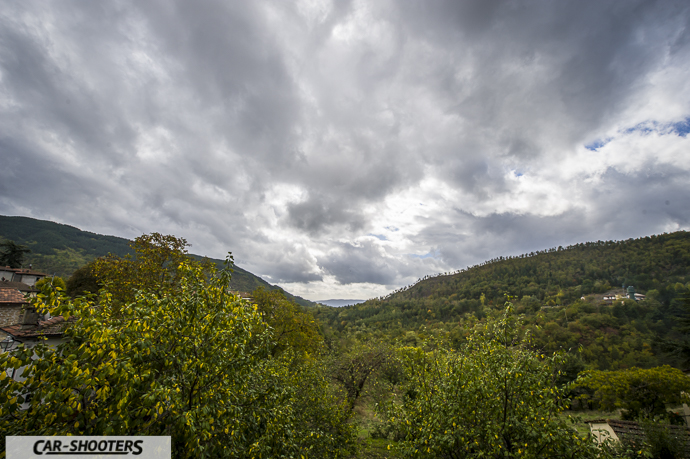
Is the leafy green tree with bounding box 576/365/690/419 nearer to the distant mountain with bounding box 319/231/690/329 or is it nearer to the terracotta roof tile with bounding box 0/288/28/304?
the terracotta roof tile with bounding box 0/288/28/304

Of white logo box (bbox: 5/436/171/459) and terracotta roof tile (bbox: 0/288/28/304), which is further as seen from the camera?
terracotta roof tile (bbox: 0/288/28/304)

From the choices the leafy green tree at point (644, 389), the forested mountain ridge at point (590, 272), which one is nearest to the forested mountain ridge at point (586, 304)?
the forested mountain ridge at point (590, 272)

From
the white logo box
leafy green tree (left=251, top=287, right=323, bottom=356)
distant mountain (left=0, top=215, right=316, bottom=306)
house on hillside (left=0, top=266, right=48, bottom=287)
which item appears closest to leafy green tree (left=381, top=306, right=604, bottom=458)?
the white logo box

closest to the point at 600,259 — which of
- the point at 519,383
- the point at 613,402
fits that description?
the point at 613,402

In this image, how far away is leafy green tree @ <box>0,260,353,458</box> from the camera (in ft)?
13.4

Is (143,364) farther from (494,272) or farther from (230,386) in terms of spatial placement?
(494,272)

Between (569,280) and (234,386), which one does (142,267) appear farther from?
(569,280)

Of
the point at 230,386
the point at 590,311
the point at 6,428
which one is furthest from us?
the point at 590,311

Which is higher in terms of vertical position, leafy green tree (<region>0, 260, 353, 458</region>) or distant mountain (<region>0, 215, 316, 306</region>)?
distant mountain (<region>0, 215, 316, 306</region>)

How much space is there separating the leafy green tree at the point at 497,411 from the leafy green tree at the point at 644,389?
97.9 feet

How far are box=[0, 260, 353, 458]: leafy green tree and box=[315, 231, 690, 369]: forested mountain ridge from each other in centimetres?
4517

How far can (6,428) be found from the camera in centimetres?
408

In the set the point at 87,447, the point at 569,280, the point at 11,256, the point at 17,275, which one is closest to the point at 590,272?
the point at 569,280

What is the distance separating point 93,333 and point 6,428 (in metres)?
1.72
